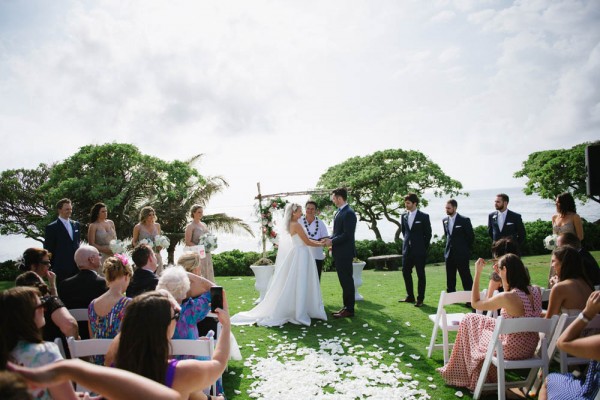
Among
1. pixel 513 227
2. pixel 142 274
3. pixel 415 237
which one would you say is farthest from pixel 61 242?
pixel 513 227

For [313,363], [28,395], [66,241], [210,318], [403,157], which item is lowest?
[313,363]

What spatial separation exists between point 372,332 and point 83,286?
4146 mm

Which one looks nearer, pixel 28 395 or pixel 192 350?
pixel 28 395

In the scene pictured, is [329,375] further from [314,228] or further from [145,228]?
[145,228]

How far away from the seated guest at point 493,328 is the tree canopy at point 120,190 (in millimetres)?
14829

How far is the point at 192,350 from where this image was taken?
3107mm

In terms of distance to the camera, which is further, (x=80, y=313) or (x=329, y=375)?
(x=329, y=375)

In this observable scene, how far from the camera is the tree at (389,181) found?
21953 mm

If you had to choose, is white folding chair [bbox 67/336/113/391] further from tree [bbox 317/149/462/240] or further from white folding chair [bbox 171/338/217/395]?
tree [bbox 317/149/462/240]

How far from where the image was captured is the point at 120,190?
1752 centimetres

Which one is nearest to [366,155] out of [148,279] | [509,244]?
[509,244]

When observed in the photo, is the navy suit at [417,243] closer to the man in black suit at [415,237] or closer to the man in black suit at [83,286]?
the man in black suit at [415,237]

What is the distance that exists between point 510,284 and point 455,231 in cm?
448

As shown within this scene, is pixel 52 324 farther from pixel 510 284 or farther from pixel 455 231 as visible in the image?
pixel 455 231
